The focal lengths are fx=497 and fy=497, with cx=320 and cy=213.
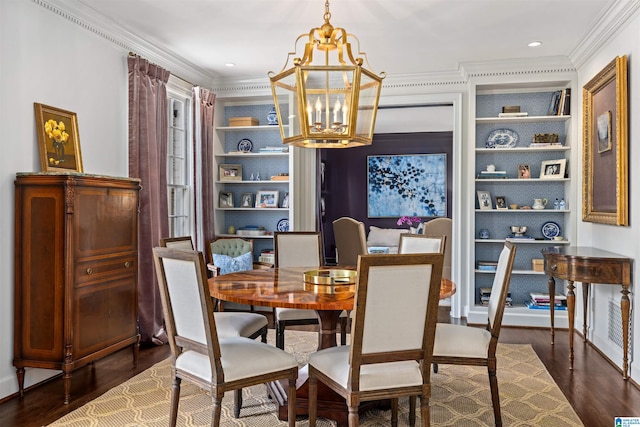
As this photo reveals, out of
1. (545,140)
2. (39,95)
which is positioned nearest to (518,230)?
(545,140)

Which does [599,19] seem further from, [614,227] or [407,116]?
[407,116]

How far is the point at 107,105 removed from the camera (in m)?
3.97

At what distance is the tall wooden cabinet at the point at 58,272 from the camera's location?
9.94 feet

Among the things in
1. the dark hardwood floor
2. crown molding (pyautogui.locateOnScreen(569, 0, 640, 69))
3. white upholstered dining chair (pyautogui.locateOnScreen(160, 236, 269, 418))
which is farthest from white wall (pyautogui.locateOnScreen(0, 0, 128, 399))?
crown molding (pyautogui.locateOnScreen(569, 0, 640, 69))

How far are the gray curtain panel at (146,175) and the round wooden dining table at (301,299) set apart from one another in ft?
4.52

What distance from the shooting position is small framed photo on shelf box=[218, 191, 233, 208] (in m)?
5.95

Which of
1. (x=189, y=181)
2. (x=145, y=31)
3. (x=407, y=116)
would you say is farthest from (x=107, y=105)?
(x=407, y=116)

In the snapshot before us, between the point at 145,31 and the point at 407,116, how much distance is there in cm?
515

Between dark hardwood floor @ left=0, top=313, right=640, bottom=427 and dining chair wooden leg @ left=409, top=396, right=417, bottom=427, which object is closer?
dining chair wooden leg @ left=409, top=396, right=417, bottom=427

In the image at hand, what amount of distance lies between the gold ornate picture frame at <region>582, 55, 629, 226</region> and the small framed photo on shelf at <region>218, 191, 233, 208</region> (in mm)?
3792

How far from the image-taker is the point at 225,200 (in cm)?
598

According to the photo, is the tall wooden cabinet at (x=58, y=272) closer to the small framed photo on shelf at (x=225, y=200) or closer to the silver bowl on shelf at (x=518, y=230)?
the small framed photo on shelf at (x=225, y=200)

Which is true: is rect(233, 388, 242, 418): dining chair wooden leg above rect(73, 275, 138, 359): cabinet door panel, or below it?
below

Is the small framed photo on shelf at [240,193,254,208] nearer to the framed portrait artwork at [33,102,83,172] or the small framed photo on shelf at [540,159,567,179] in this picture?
the framed portrait artwork at [33,102,83,172]
